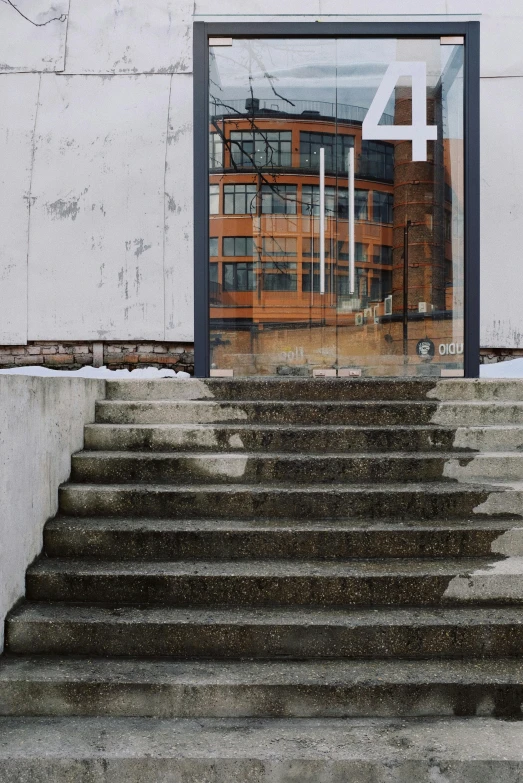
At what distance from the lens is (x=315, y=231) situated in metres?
5.54

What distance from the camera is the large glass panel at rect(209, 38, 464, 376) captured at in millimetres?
5293

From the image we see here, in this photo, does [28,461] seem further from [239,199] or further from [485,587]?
[239,199]

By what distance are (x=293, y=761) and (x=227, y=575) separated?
80cm

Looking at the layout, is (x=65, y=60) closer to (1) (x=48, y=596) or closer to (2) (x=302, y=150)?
(2) (x=302, y=150)

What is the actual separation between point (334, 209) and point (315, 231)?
243 millimetres

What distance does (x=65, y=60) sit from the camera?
683 centimetres

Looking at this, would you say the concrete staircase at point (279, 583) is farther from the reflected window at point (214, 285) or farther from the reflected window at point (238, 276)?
→ the reflected window at point (238, 276)

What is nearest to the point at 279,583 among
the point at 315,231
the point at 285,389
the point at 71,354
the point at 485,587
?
the point at 485,587

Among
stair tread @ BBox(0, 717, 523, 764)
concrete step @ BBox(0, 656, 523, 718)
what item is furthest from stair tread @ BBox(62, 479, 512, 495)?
stair tread @ BBox(0, 717, 523, 764)

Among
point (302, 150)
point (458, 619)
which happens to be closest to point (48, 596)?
point (458, 619)

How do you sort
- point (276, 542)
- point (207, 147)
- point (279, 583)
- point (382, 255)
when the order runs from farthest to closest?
point (382, 255), point (207, 147), point (276, 542), point (279, 583)

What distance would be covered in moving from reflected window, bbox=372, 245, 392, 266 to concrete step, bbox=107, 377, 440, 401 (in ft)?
6.26

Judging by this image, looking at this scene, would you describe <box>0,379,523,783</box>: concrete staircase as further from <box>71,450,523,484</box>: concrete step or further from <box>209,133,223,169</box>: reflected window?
<box>209,133,223,169</box>: reflected window

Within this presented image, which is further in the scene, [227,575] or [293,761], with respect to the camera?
A: [227,575]
